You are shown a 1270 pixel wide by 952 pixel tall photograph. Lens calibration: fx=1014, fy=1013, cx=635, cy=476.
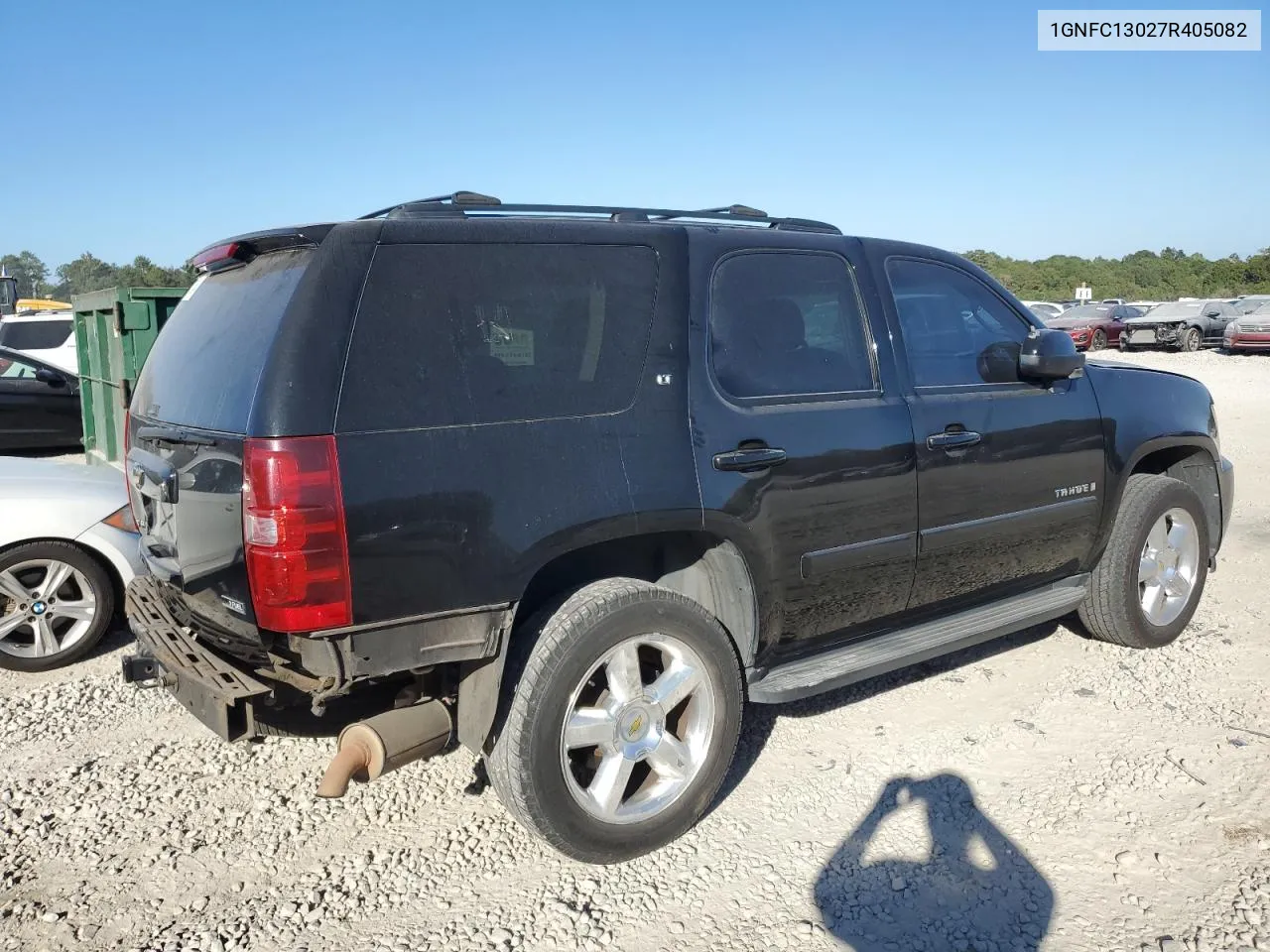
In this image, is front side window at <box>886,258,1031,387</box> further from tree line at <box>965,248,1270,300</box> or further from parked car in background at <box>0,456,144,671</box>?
tree line at <box>965,248,1270,300</box>

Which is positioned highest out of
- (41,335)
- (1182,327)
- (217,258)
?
(41,335)

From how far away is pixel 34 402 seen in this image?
10227mm

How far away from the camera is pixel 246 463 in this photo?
262cm

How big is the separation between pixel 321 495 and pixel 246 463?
0.71 feet

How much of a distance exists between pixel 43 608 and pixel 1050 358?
4.75m

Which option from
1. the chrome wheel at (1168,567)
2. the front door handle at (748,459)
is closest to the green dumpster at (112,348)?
the front door handle at (748,459)

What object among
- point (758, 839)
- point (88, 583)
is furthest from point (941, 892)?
point (88, 583)

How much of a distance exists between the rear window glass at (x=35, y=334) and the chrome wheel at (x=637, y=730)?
1325cm

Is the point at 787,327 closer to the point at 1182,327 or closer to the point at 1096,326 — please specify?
the point at 1096,326

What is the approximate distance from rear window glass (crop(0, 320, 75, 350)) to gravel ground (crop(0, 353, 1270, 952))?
11.1m

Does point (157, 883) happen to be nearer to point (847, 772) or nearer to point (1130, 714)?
point (847, 772)

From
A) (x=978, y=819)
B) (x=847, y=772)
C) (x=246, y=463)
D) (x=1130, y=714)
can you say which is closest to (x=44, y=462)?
(x=246, y=463)

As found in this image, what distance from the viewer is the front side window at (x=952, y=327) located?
13.3 feet

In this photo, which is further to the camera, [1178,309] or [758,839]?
[1178,309]
